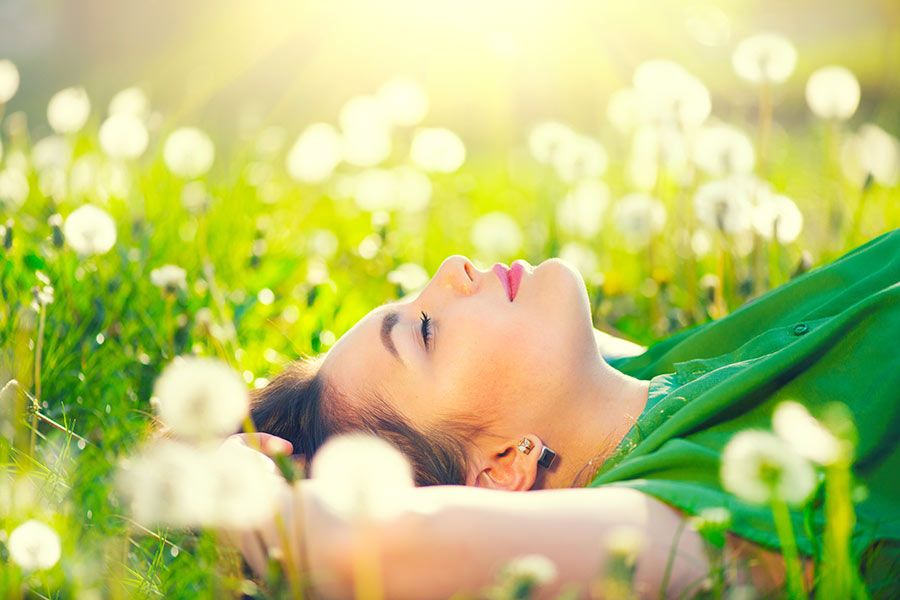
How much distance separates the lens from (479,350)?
1.92 meters

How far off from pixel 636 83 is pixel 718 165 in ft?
1.03

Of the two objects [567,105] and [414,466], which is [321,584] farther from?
[567,105]

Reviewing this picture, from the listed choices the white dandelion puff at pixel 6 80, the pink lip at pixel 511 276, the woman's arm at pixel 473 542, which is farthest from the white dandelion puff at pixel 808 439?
the white dandelion puff at pixel 6 80

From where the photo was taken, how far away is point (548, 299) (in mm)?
1983

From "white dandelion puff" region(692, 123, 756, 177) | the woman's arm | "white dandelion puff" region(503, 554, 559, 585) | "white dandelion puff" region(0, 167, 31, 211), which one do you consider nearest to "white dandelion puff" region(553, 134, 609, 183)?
"white dandelion puff" region(692, 123, 756, 177)

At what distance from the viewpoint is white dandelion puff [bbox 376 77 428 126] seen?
4148 millimetres

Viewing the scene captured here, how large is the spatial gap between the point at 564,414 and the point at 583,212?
178 cm

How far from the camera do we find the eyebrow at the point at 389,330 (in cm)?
202

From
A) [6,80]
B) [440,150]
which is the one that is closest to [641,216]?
[440,150]

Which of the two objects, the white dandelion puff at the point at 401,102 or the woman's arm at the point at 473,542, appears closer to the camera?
the woman's arm at the point at 473,542

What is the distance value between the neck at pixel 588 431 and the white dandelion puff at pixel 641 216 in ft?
4.17

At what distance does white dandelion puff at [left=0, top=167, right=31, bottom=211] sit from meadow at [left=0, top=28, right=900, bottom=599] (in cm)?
1

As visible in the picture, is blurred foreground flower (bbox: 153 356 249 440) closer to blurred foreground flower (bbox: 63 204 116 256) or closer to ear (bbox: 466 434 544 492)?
ear (bbox: 466 434 544 492)

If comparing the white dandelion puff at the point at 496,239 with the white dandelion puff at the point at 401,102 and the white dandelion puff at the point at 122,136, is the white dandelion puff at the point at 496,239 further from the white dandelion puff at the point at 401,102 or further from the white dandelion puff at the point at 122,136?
the white dandelion puff at the point at 122,136
